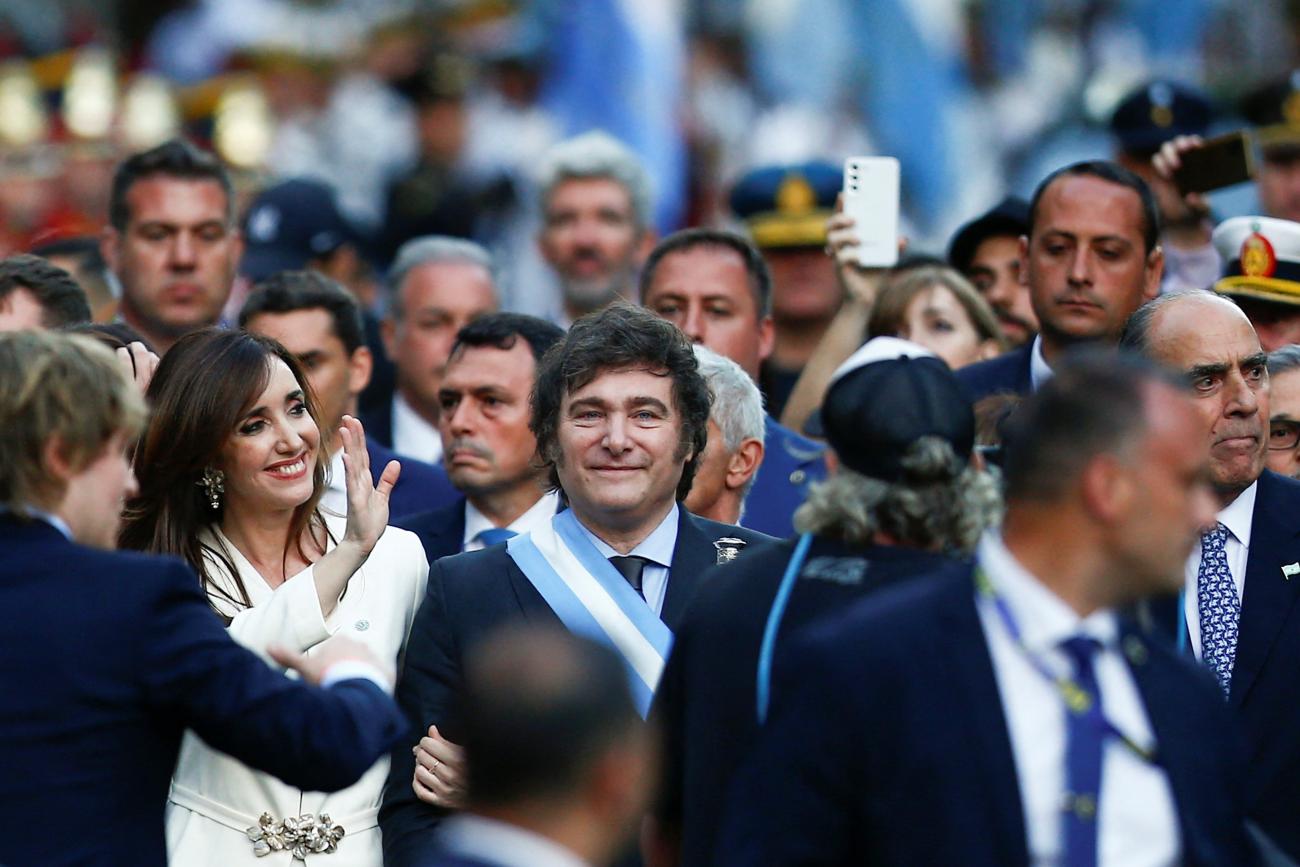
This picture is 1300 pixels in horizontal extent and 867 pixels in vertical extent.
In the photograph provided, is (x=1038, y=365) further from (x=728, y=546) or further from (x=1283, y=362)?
(x=728, y=546)

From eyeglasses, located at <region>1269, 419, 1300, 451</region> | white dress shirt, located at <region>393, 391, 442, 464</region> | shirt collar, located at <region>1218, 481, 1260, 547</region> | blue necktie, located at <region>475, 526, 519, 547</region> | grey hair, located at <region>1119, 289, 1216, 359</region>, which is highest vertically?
grey hair, located at <region>1119, 289, 1216, 359</region>

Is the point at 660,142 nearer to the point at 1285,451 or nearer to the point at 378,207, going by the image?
the point at 378,207

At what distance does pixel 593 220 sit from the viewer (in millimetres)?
9734

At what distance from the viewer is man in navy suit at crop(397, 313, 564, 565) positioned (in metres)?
6.93

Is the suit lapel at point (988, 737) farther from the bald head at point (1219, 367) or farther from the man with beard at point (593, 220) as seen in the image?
the man with beard at point (593, 220)

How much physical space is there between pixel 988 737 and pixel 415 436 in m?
5.26

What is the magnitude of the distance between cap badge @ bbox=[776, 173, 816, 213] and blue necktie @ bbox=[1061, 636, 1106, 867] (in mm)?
6173

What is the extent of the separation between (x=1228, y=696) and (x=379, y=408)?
4146 millimetres

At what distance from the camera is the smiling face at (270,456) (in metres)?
5.61

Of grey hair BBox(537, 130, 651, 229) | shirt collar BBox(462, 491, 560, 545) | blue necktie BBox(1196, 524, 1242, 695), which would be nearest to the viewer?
blue necktie BBox(1196, 524, 1242, 695)

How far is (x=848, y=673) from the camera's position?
12.3 feet

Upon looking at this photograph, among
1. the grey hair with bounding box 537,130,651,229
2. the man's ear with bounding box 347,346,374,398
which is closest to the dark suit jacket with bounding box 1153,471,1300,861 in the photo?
the man's ear with bounding box 347,346,374,398

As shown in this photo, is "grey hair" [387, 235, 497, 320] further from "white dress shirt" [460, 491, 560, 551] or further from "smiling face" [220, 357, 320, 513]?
"smiling face" [220, 357, 320, 513]

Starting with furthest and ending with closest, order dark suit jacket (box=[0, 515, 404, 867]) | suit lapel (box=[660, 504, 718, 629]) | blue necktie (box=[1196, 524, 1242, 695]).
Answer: blue necktie (box=[1196, 524, 1242, 695]), suit lapel (box=[660, 504, 718, 629]), dark suit jacket (box=[0, 515, 404, 867])
